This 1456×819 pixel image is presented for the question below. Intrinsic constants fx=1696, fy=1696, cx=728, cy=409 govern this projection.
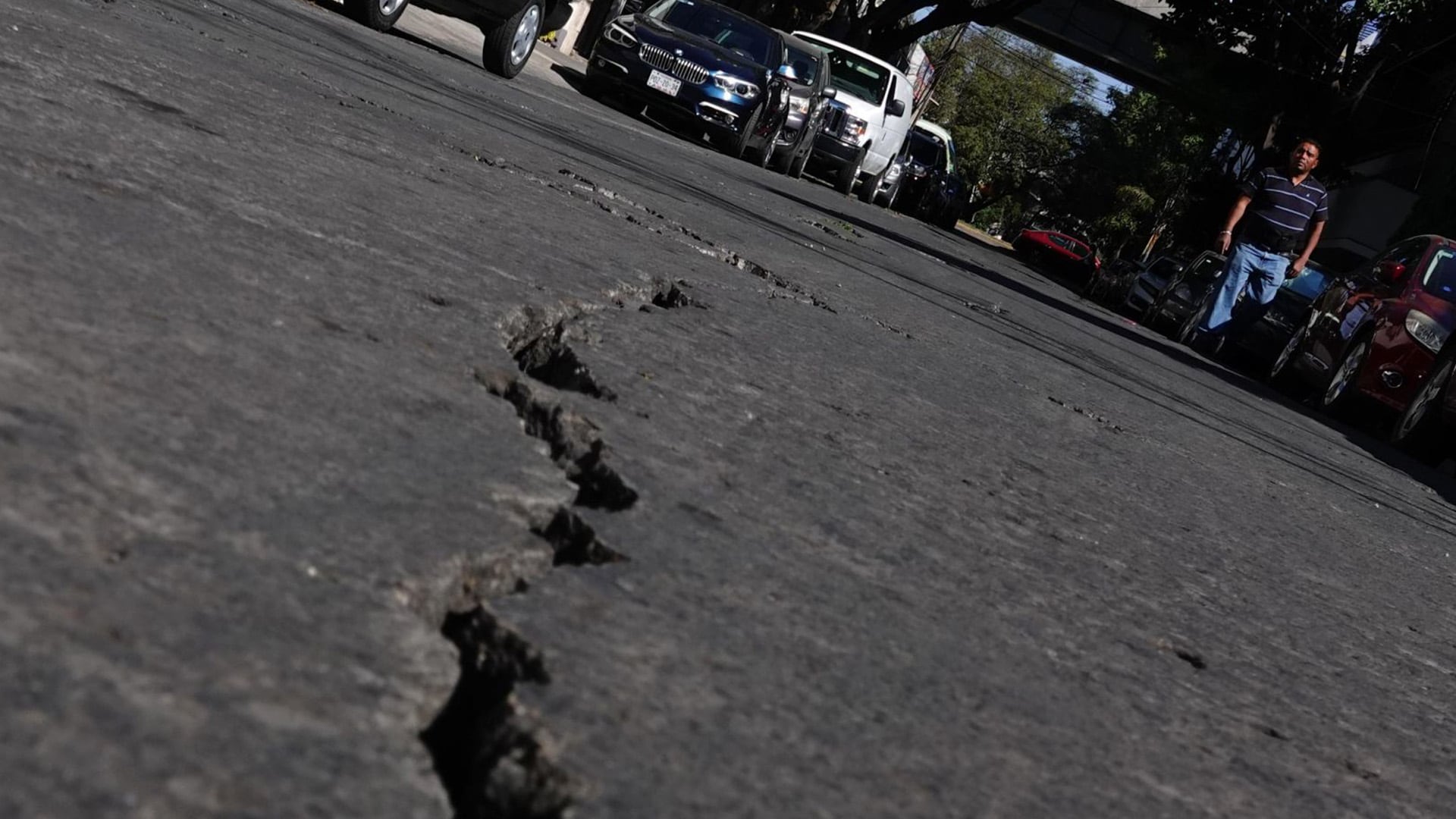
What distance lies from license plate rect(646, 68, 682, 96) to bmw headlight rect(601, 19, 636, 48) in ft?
1.51

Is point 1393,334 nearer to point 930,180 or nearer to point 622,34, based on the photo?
point 622,34

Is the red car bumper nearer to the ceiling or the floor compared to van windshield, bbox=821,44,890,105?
nearer to the floor

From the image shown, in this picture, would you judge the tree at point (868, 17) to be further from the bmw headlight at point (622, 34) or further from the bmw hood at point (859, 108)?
the bmw headlight at point (622, 34)

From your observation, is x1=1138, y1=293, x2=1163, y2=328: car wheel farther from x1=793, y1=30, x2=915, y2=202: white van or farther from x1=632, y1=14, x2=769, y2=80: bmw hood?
x1=632, y1=14, x2=769, y2=80: bmw hood

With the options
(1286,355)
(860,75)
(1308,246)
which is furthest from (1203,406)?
(860,75)

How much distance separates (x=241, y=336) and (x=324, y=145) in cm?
285

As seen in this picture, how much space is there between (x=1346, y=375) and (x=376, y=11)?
8051 millimetres

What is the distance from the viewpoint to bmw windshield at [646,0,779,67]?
18422 mm

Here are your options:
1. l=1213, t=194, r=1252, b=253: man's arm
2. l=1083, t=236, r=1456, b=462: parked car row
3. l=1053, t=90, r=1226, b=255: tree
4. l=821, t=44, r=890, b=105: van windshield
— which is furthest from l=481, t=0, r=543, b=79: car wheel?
l=1053, t=90, r=1226, b=255: tree

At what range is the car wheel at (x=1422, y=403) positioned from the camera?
11445 mm

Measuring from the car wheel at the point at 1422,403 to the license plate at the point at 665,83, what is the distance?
8109 mm

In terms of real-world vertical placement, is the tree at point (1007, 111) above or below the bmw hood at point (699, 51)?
above

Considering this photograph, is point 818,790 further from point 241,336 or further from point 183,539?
point 241,336

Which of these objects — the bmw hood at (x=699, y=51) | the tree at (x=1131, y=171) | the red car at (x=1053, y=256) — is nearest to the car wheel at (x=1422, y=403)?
the bmw hood at (x=699, y=51)
